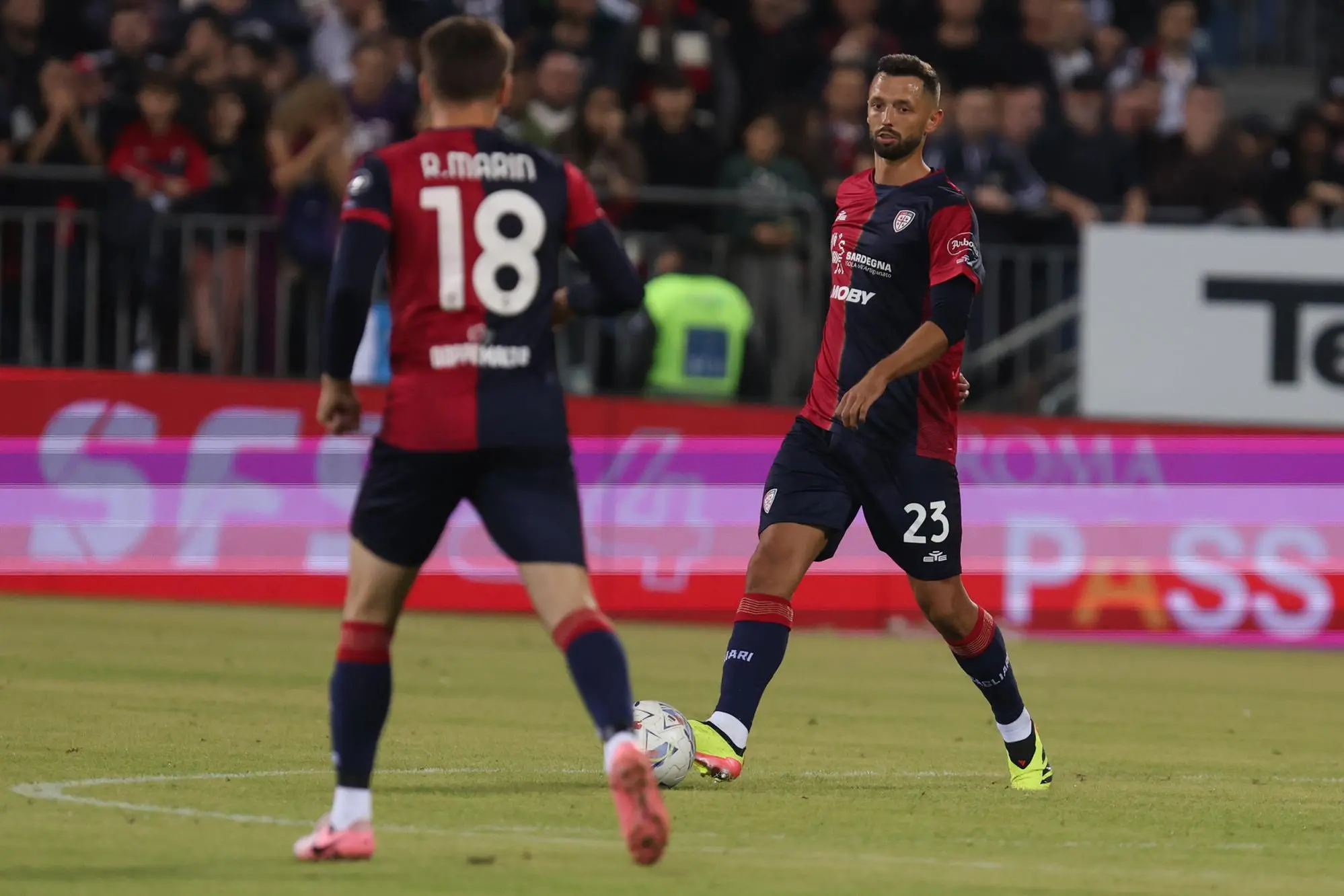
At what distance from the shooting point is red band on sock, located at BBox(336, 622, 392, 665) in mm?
6473

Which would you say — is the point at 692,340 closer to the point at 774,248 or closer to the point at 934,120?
the point at 774,248

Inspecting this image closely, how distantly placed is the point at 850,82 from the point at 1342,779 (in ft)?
33.0

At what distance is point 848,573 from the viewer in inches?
639

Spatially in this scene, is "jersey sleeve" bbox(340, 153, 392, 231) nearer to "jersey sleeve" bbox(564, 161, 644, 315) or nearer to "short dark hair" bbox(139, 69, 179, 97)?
"jersey sleeve" bbox(564, 161, 644, 315)

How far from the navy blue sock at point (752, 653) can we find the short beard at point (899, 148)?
157 cm

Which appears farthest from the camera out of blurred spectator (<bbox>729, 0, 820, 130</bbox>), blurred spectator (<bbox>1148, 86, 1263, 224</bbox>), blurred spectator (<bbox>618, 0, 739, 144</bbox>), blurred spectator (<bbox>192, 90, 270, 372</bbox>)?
blurred spectator (<bbox>729, 0, 820, 130</bbox>)

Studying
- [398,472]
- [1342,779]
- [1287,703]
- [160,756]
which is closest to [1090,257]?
[1287,703]

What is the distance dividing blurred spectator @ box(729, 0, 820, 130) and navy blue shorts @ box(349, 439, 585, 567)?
13.3 m

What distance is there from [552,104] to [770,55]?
8.11ft

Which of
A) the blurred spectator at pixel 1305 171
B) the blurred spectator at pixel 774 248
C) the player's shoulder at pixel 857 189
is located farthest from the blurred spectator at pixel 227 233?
the player's shoulder at pixel 857 189

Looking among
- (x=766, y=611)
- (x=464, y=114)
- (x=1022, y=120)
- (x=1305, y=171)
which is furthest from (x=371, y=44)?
(x=464, y=114)

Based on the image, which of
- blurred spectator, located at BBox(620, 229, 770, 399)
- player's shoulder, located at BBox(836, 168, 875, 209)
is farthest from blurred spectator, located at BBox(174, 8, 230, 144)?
player's shoulder, located at BBox(836, 168, 875, 209)

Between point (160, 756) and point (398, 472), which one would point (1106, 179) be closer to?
point (160, 756)

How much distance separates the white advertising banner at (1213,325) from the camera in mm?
16828
